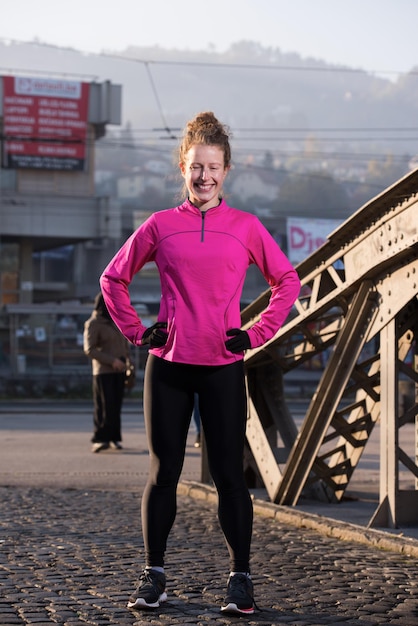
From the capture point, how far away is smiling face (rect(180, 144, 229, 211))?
5359mm

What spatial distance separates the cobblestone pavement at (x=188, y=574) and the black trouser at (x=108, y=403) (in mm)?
6045

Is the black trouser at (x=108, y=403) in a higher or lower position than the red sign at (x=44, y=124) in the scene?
lower

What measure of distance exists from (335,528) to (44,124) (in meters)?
58.1

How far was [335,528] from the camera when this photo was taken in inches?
306

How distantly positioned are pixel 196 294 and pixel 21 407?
978 inches

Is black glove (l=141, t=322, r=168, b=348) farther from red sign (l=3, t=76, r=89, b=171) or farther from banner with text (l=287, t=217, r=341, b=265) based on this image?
banner with text (l=287, t=217, r=341, b=265)

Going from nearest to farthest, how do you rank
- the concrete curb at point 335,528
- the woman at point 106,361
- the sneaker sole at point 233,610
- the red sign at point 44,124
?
the sneaker sole at point 233,610 → the concrete curb at point 335,528 → the woman at point 106,361 → the red sign at point 44,124

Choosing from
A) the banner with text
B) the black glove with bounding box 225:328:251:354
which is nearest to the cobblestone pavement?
the black glove with bounding box 225:328:251:354

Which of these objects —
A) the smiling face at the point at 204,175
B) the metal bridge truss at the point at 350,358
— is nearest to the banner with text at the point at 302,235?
the metal bridge truss at the point at 350,358

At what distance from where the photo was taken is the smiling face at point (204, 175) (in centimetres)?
536

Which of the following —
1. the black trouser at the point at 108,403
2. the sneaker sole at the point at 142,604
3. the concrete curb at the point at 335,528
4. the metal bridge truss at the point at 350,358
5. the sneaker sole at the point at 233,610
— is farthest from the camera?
the black trouser at the point at 108,403

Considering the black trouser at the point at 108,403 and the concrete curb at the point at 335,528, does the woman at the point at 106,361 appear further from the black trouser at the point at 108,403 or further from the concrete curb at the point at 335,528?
the concrete curb at the point at 335,528

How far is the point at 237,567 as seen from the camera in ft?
17.4

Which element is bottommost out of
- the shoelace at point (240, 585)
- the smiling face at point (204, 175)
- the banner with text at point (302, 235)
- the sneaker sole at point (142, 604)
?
the sneaker sole at point (142, 604)
